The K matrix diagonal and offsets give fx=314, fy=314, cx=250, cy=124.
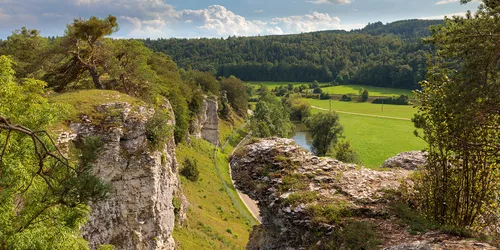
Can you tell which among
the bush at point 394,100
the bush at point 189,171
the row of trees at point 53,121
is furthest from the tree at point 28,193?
the bush at point 394,100

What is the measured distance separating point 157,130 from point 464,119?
14.6m

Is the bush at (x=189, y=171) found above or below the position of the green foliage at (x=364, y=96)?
below

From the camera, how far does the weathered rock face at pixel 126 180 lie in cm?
1614

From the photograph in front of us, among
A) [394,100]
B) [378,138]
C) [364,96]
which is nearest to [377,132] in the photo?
[378,138]

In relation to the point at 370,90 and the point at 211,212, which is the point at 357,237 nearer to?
the point at 211,212

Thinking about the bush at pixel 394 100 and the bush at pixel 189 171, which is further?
the bush at pixel 394 100

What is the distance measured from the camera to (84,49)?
73.4 ft

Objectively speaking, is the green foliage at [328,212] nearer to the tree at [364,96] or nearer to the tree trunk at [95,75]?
the tree trunk at [95,75]

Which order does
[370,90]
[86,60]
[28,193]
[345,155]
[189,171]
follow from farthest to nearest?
[370,90] → [345,155] → [189,171] → [86,60] → [28,193]

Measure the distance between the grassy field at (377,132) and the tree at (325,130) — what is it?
7.34m

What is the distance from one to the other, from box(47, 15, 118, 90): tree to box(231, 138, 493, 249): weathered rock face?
14.0m

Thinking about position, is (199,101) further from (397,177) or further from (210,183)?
(397,177)

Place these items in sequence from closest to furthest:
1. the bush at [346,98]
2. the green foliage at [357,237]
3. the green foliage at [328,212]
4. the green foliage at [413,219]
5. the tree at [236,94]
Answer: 1. the green foliage at [357,237]
2. the green foliage at [413,219]
3. the green foliage at [328,212]
4. the tree at [236,94]
5. the bush at [346,98]

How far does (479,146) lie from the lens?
8688 mm
